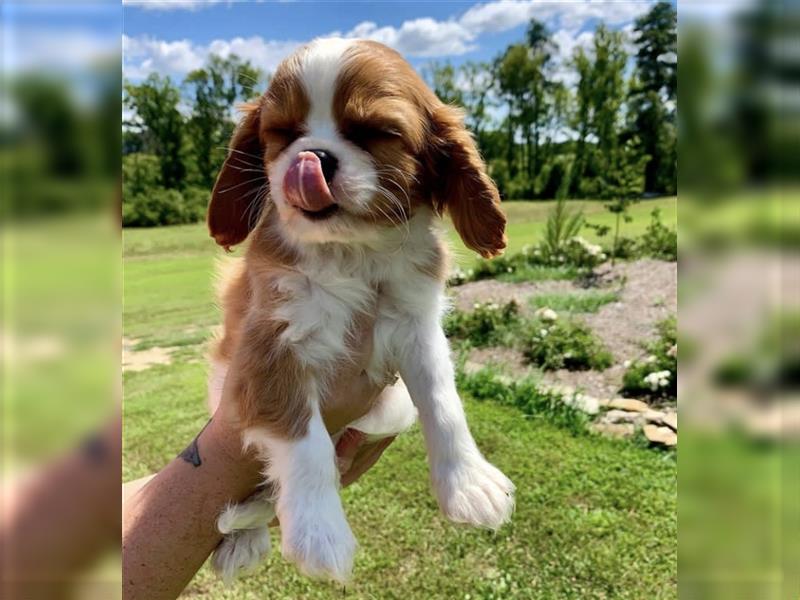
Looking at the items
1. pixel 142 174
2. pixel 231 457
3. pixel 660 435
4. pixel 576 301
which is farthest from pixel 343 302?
pixel 142 174

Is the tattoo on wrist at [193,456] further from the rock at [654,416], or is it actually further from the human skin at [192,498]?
the rock at [654,416]

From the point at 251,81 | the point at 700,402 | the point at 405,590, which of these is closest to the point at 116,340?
the point at 700,402

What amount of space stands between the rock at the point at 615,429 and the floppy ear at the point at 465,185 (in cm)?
332

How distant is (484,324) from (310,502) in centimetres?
478

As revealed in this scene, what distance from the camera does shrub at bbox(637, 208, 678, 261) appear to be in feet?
23.0

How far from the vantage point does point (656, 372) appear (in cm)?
547

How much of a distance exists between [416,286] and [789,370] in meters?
1.46

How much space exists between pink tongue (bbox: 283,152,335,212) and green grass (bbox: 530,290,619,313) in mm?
5142

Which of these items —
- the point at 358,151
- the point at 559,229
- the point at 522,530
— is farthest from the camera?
the point at 559,229

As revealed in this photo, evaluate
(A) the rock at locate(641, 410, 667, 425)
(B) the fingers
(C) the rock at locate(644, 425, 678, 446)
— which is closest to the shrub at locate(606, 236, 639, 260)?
(A) the rock at locate(641, 410, 667, 425)

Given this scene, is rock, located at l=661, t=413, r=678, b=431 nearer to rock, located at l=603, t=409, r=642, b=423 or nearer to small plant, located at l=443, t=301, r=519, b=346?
rock, located at l=603, t=409, r=642, b=423

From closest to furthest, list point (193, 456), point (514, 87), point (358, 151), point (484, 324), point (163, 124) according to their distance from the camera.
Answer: point (358, 151), point (193, 456), point (484, 324), point (514, 87), point (163, 124)

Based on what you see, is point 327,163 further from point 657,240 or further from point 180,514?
point 657,240

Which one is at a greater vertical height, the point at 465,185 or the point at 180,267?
the point at 465,185
